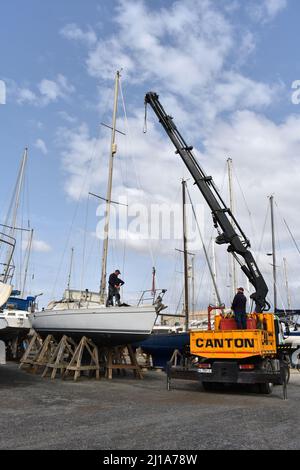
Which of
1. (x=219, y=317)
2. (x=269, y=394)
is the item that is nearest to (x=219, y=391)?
(x=269, y=394)

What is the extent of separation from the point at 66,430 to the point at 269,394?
6611 millimetres

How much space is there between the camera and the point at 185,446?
5.26 m

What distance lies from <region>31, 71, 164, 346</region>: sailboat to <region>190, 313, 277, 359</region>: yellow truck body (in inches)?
65.6

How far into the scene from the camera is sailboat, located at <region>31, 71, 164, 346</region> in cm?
1235

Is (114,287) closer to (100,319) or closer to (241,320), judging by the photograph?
(100,319)

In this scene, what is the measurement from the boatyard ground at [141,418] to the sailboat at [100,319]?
157cm

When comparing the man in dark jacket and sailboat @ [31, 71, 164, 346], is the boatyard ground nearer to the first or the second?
sailboat @ [31, 71, 164, 346]

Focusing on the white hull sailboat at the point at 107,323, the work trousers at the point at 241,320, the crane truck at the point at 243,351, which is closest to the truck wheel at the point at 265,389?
the crane truck at the point at 243,351

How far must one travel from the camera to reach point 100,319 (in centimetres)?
1284

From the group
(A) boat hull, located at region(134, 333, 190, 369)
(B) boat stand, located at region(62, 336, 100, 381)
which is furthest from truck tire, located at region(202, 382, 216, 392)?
(A) boat hull, located at region(134, 333, 190, 369)

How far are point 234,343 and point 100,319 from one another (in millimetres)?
4160

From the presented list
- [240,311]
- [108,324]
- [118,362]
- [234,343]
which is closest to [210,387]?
[234,343]

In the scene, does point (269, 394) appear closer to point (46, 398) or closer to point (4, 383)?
point (46, 398)
